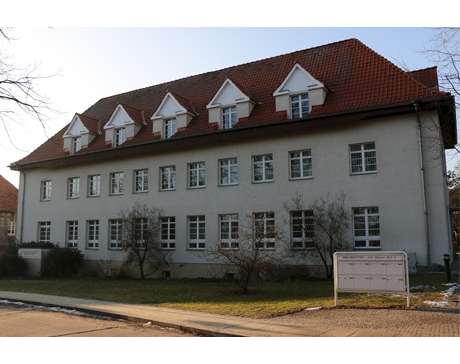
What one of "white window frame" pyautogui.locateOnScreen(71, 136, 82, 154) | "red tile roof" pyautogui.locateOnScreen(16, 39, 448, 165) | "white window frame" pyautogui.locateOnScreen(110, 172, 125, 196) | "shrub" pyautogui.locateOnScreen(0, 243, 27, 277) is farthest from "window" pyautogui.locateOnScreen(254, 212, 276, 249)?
"shrub" pyautogui.locateOnScreen(0, 243, 27, 277)

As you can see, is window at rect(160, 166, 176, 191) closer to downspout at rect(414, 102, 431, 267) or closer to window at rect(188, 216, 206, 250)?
window at rect(188, 216, 206, 250)

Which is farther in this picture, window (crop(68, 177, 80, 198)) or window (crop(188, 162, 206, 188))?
window (crop(68, 177, 80, 198))

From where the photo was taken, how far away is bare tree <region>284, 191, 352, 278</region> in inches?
773

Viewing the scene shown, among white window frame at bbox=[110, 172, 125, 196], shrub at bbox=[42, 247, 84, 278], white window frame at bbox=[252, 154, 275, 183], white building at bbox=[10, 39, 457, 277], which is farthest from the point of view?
white window frame at bbox=[110, 172, 125, 196]

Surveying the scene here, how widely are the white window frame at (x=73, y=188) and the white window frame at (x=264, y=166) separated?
44.0ft

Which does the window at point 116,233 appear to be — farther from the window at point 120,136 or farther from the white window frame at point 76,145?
the white window frame at point 76,145

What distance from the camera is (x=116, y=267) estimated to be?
26.6 metres

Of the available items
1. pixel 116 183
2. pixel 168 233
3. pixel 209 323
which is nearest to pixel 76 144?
pixel 116 183

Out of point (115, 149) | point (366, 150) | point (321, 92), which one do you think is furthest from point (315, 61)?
point (115, 149)

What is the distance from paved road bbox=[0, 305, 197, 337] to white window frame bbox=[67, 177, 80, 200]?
62.4ft

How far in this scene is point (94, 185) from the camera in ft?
95.8

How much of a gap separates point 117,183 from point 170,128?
5.08m

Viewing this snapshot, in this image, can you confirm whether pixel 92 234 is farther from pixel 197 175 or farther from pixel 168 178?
pixel 197 175
